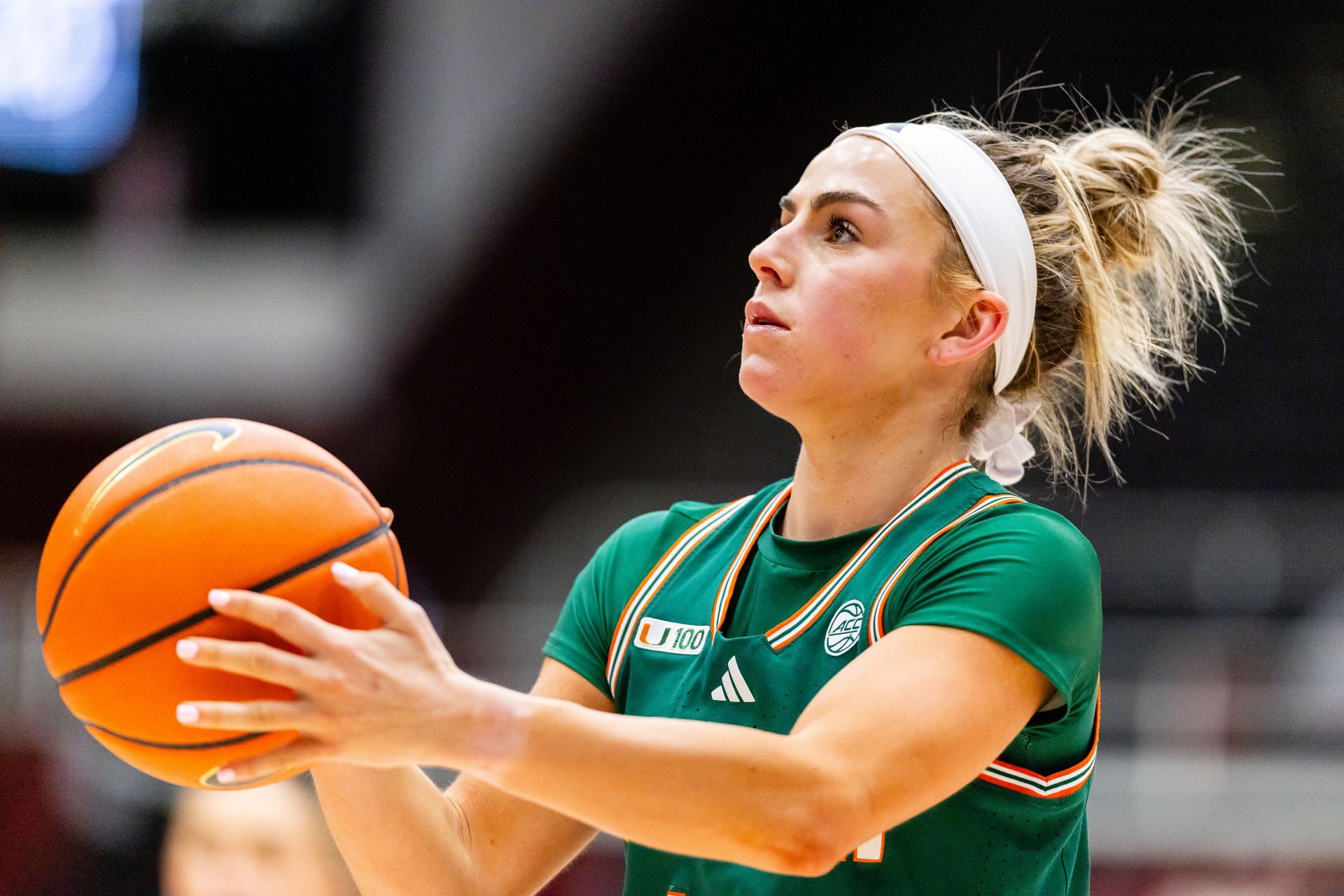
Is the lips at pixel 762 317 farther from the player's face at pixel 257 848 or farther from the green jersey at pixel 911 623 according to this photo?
the player's face at pixel 257 848

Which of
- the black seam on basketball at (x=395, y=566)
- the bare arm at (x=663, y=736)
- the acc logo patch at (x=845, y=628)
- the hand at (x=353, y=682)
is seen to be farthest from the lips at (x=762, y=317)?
the hand at (x=353, y=682)

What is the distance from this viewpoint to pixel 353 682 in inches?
62.4

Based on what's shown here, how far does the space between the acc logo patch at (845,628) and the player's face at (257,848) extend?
2.70 metres

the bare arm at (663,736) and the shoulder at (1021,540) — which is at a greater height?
the shoulder at (1021,540)

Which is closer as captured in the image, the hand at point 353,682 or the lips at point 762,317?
the hand at point 353,682

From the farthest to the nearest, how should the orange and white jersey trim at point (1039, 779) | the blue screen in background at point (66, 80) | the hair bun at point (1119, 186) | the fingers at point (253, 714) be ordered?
1. the blue screen in background at point (66, 80)
2. the hair bun at point (1119, 186)
3. the orange and white jersey trim at point (1039, 779)
4. the fingers at point (253, 714)

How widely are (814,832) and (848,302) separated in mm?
953

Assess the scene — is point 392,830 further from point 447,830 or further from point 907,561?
point 907,561

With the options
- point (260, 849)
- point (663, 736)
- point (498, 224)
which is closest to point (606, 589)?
point (663, 736)

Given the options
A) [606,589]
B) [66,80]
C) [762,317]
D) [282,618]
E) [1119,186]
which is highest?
[1119,186]

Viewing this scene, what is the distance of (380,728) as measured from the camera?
159cm

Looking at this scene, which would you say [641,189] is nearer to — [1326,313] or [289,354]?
[289,354]

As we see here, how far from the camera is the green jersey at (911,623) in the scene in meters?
2.07

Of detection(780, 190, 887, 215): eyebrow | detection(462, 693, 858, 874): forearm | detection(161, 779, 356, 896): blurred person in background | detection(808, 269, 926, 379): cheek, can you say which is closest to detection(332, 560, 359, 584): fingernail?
detection(462, 693, 858, 874): forearm
